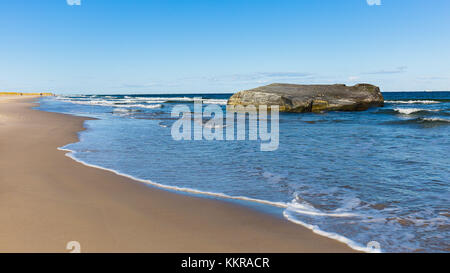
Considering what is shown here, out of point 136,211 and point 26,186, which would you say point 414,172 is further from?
point 26,186

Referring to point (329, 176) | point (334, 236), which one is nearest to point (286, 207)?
point (334, 236)

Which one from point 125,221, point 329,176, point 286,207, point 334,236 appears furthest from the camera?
point 329,176

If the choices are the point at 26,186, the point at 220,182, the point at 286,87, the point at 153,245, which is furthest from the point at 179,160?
the point at 286,87

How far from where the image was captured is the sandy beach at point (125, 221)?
3.01 metres

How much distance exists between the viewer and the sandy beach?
3.01m

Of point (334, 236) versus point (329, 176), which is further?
point (329, 176)

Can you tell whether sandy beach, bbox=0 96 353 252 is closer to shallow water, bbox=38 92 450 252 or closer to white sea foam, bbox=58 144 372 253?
white sea foam, bbox=58 144 372 253

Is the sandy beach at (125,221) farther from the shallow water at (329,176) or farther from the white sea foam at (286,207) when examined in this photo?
the shallow water at (329,176)

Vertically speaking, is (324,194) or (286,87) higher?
(286,87)

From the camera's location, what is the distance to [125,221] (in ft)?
11.7

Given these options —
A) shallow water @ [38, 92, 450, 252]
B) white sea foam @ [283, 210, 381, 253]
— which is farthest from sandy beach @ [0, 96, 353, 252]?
shallow water @ [38, 92, 450, 252]

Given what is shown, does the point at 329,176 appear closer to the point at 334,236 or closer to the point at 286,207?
the point at 286,207
